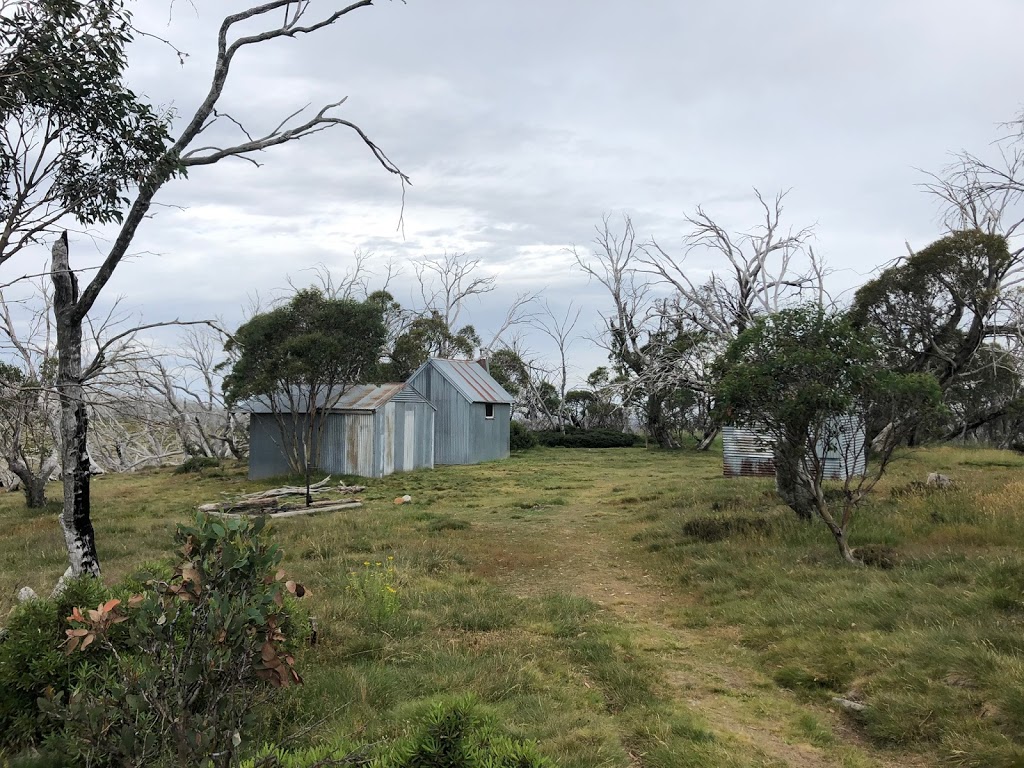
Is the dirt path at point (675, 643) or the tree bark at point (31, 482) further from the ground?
the tree bark at point (31, 482)

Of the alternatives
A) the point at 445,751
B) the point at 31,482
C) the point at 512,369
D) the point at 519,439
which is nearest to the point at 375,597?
the point at 445,751

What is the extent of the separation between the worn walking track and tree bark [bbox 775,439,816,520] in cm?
270

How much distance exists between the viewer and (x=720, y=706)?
524 cm

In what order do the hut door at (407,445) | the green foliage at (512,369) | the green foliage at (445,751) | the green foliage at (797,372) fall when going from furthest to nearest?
1. the green foliage at (512,369)
2. the hut door at (407,445)
3. the green foliage at (797,372)
4. the green foliage at (445,751)

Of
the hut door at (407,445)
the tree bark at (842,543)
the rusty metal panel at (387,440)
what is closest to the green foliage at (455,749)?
the tree bark at (842,543)

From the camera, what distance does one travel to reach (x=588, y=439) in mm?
38594

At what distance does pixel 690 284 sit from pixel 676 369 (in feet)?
8.12

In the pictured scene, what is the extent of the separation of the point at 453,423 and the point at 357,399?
6039mm

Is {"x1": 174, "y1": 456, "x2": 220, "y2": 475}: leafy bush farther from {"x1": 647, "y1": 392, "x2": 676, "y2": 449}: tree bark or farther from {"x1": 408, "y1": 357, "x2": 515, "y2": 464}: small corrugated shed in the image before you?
{"x1": 647, "y1": 392, "x2": 676, "y2": 449}: tree bark

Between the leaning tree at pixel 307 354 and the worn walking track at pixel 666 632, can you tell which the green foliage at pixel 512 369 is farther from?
the worn walking track at pixel 666 632

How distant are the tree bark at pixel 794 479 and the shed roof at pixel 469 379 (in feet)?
61.3

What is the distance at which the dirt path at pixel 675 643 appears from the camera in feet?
15.1

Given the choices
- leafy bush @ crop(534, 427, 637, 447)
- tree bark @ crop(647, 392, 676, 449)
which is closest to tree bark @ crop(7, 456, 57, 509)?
leafy bush @ crop(534, 427, 637, 447)

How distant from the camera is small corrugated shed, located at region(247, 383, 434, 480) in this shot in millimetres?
23281
